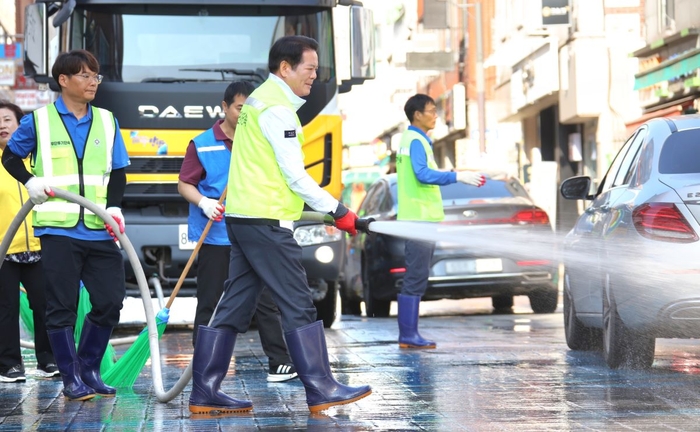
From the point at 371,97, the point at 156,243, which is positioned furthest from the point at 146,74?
the point at 371,97

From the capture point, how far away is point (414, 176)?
11.5 meters

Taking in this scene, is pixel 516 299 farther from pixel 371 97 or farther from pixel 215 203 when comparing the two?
pixel 371 97

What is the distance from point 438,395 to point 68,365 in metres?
2.07

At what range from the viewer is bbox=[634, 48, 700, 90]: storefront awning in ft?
73.9

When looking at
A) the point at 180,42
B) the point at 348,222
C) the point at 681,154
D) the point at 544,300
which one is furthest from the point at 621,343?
the point at 544,300

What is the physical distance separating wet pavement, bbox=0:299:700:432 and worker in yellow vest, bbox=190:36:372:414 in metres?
0.20

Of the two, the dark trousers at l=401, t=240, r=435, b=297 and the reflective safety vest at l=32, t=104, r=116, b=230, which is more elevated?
the reflective safety vest at l=32, t=104, r=116, b=230

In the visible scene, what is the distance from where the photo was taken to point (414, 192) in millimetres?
11531

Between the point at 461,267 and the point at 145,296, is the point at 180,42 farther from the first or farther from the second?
the point at 145,296

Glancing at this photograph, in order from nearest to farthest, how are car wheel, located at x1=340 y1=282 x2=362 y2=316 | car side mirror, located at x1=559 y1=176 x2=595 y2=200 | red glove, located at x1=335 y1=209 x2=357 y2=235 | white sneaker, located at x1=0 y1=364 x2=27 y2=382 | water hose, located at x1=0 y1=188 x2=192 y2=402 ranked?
red glove, located at x1=335 y1=209 x2=357 y2=235 < water hose, located at x1=0 y1=188 x2=192 y2=402 < white sneaker, located at x1=0 y1=364 x2=27 y2=382 < car side mirror, located at x1=559 y1=176 x2=595 y2=200 < car wheel, located at x1=340 y1=282 x2=362 y2=316

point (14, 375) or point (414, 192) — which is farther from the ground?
point (414, 192)

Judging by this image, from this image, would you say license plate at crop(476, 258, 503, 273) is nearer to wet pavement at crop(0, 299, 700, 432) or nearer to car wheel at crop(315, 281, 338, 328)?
car wheel at crop(315, 281, 338, 328)

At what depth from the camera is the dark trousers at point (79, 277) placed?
8.29 metres

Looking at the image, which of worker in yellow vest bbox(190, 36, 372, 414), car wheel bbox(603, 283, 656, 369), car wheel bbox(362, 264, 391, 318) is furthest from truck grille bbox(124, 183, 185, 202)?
worker in yellow vest bbox(190, 36, 372, 414)
